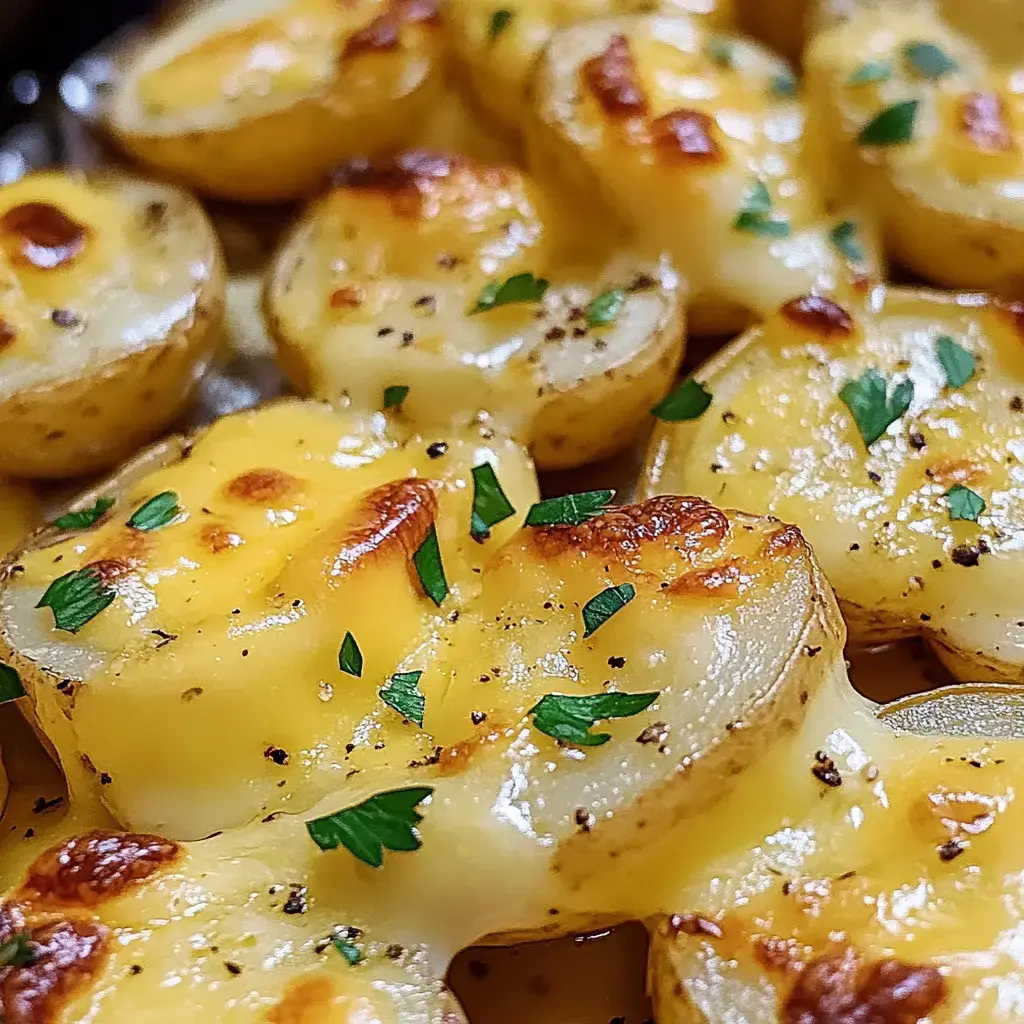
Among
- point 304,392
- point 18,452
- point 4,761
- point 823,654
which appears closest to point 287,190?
point 304,392

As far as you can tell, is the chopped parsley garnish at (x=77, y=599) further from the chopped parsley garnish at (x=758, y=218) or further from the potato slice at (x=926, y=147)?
the potato slice at (x=926, y=147)

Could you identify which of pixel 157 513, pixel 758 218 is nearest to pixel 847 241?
pixel 758 218

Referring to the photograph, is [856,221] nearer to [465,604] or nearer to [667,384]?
[667,384]

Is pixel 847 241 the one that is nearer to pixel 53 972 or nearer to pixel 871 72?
pixel 871 72

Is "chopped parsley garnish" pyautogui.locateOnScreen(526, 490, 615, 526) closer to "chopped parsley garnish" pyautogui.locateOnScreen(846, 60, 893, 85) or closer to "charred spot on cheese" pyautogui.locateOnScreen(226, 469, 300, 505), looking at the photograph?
"charred spot on cheese" pyautogui.locateOnScreen(226, 469, 300, 505)

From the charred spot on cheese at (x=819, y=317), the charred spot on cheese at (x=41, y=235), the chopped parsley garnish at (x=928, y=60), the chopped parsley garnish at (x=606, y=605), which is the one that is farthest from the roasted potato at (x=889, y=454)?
the charred spot on cheese at (x=41, y=235)

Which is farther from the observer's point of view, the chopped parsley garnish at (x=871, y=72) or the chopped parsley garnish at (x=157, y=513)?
the chopped parsley garnish at (x=871, y=72)

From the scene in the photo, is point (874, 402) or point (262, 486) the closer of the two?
point (262, 486)
